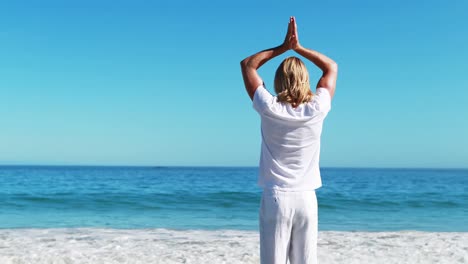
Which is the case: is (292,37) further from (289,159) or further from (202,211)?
(202,211)

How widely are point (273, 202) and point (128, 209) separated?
16957 mm

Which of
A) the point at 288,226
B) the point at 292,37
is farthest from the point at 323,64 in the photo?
the point at 288,226

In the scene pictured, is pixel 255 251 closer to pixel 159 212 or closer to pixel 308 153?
pixel 308 153

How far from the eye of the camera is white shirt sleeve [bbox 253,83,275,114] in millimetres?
2768

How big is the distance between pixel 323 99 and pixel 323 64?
0.26 meters

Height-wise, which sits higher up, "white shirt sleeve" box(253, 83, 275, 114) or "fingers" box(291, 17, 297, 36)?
"fingers" box(291, 17, 297, 36)

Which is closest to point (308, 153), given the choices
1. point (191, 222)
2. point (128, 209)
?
point (191, 222)

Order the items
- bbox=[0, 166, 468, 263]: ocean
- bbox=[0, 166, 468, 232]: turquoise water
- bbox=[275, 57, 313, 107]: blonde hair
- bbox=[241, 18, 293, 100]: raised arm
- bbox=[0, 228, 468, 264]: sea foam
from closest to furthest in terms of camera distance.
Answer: bbox=[275, 57, 313, 107]: blonde hair, bbox=[241, 18, 293, 100]: raised arm, bbox=[0, 228, 468, 264]: sea foam, bbox=[0, 166, 468, 263]: ocean, bbox=[0, 166, 468, 232]: turquoise water

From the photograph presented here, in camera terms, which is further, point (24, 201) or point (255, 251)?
point (24, 201)

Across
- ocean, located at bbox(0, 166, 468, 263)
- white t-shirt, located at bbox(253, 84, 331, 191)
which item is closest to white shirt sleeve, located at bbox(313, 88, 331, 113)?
white t-shirt, located at bbox(253, 84, 331, 191)

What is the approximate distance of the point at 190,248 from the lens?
8.50m

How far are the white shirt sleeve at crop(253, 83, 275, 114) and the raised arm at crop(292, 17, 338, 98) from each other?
0.35m

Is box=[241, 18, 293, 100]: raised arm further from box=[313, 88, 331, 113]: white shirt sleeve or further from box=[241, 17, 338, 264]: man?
box=[313, 88, 331, 113]: white shirt sleeve

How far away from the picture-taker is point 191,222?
14.9m
